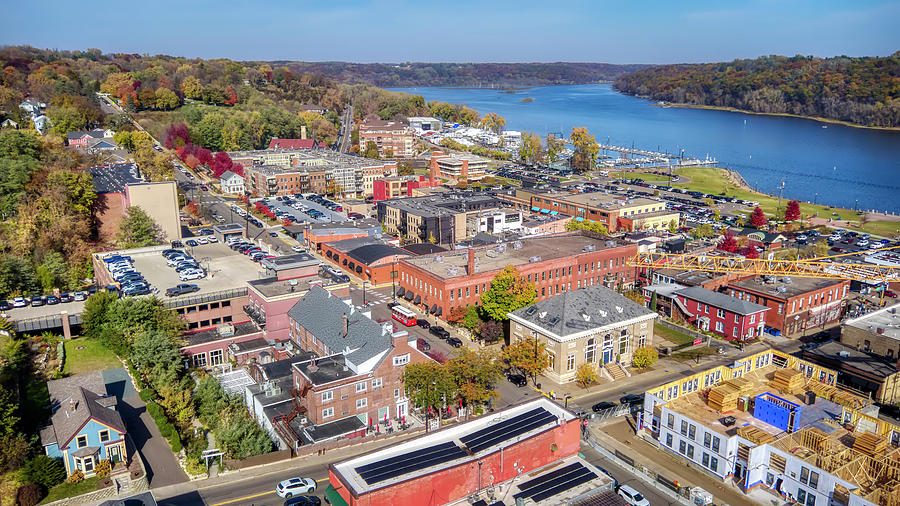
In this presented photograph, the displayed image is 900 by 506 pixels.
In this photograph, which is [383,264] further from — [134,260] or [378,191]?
[378,191]

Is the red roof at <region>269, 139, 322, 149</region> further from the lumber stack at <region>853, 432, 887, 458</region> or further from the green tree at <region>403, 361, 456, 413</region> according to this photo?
the lumber stack at <region>853, 432, 887, 458</region>

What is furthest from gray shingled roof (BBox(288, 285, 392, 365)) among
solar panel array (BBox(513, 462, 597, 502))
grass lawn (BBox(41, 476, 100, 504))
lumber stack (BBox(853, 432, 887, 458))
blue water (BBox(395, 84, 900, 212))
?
blue water (BBox(395, 84, 900, 212))

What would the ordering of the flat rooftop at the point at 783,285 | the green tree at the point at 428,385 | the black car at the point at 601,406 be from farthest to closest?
the flat rooftop at the point at 783,285 → the black car at the point at 601,406 → the green tree at the point at 428,385

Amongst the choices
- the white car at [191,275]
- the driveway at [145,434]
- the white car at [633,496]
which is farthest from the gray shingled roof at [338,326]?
the white car at [633,496]

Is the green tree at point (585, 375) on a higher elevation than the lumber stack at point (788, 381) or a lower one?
lower

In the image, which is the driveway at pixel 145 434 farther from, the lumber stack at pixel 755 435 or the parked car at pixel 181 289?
the lumber stack at pixel 755 435

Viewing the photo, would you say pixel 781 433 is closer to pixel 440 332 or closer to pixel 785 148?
pixel 440 332

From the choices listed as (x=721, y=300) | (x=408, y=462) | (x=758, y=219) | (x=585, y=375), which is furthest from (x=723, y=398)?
(x=758, y=219)
